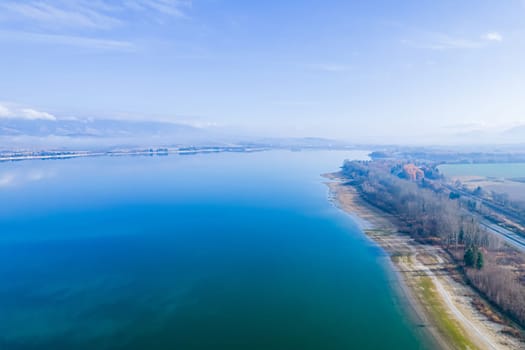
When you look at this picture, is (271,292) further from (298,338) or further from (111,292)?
(111,292)

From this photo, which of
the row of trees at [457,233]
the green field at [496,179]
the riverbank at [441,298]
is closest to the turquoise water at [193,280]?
the riverbank at [441,298]

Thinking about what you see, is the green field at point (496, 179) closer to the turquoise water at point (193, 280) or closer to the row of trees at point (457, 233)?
the row of trees at point (457, 233)

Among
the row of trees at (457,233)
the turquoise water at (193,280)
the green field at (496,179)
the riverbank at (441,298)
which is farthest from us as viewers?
the green field at (496,179)

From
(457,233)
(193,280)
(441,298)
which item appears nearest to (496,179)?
(457,233)

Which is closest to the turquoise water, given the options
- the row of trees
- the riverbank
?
the riverbank

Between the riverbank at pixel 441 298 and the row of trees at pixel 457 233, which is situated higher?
the row of trees at pixel 457 233

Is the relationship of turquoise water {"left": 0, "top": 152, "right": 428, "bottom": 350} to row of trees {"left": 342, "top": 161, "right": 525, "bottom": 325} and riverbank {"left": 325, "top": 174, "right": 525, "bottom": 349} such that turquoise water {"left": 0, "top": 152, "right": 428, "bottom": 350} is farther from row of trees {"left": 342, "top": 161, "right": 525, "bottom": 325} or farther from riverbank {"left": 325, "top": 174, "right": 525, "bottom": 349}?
row of trees {"left": 342, "top": 161, "right": 525, "bottom": 325}

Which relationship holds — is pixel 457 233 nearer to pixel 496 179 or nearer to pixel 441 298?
pixel 441 298
